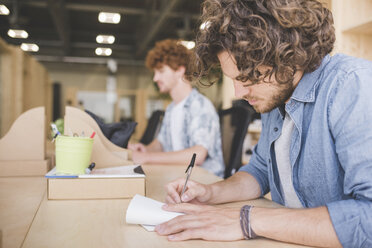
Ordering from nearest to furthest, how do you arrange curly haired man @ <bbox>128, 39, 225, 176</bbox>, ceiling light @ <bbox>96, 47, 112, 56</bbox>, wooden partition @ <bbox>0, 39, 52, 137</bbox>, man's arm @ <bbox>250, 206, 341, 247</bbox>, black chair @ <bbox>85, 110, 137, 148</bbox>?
man's arm @ <bbox>250, 206, 341, 247</bbox> → black chair @ <bbox>85, 110, 137, 148</bbox> → curly haired man @ <bbox>128, 39, 225, 176</bbox> → wooden partition @ <bbox>0, 39, 52, 137</bbox> → ceiling light @ <bbox>96, 47, 112, 56</bbox>

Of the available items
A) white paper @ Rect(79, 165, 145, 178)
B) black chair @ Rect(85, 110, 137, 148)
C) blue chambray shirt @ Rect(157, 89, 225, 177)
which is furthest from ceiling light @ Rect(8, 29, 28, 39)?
white paper @ Rect(79, 165, 145, 178)

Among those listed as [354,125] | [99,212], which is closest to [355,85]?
[354,125]

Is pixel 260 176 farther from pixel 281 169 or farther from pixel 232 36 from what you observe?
pixel 232 36

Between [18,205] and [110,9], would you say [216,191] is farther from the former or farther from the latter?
[110,9]

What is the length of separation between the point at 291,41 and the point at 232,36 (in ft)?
0.54

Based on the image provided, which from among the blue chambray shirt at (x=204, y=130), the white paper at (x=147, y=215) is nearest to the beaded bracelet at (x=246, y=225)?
the white paper at (x=147, y=215)

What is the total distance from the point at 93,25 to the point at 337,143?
937cm

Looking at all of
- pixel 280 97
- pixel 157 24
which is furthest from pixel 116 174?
pixel 157 24

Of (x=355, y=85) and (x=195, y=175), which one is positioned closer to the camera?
(x=355, y=85)

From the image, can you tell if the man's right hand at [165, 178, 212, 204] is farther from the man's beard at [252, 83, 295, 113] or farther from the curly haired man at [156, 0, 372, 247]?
the man's beard at [252, 83, 295, 113]

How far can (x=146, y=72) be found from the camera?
12.3 metres

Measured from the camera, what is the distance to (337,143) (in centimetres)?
81

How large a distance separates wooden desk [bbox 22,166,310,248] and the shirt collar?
0.36m

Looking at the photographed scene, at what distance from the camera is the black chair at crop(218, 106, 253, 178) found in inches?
75.1
